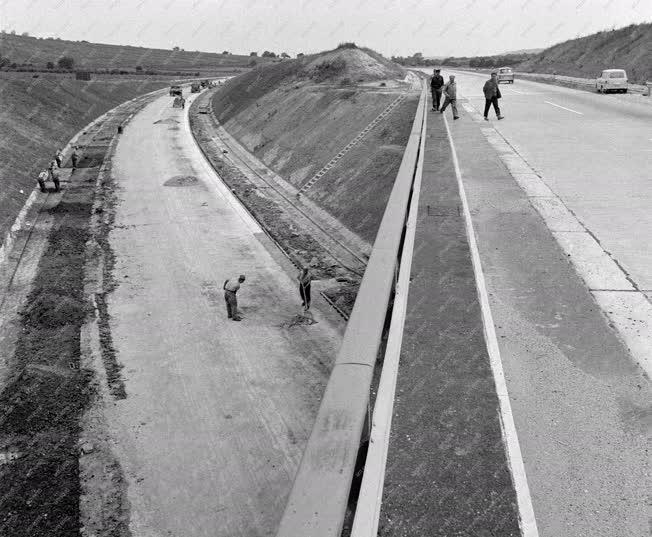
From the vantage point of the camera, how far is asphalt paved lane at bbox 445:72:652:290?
7.80 m

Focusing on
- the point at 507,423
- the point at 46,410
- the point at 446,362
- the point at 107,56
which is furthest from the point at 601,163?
the point at 107,56

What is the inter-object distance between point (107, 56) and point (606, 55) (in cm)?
12150

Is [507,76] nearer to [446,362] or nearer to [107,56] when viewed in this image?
[446,362]

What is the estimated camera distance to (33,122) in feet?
119

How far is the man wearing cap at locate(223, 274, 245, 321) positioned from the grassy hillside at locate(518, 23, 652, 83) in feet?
144

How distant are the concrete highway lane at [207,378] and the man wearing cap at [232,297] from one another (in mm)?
217

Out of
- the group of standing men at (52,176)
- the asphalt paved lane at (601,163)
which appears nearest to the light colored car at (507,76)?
the asphalt paved lane at (601,163)

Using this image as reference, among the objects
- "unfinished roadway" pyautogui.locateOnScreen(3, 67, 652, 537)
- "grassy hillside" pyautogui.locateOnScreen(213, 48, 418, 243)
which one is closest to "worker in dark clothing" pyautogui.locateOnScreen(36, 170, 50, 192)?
"unfinished roadway" pyautogui.locateOnScreen(3, 67, 652, 537)

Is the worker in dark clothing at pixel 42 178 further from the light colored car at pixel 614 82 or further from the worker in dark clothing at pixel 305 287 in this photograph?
the light colored car at pixel 614 82

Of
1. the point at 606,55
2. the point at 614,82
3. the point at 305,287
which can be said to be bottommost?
the point at 305,287

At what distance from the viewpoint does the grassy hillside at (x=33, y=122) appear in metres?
24.1

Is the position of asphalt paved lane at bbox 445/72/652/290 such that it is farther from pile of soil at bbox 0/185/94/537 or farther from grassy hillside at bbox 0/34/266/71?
grassy hillside at bbox 0/34/266/71

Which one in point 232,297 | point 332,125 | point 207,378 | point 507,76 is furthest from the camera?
point 507,76

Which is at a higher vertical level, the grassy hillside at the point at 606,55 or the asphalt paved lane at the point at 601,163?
the grassy hillside at the point at 606,55
